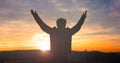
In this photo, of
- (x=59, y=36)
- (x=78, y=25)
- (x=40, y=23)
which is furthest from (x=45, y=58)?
(x=78, y=25)

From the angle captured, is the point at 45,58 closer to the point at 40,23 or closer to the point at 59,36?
the point at 59,36

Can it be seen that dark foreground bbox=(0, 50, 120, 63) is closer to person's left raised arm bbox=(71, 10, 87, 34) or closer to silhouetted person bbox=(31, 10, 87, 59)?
silhouetted person bbox=(31, 10, 87, 59)

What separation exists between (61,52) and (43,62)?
7.78 ft

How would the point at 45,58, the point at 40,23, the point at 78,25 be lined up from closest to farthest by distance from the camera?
the point at 45,58 < the point at 40,23 < the point at 78,25

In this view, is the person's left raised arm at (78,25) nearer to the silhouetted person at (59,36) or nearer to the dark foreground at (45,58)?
the silhouetted person at (59,36)

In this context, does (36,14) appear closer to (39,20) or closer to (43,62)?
(39,20)

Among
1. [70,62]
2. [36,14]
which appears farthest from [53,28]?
[70,62]

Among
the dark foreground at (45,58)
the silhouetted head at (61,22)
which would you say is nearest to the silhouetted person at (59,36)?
the silhouetted head at (61,22)

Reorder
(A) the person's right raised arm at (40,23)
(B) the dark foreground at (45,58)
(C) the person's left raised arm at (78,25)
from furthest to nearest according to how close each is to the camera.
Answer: (C) the person's left raised arm at (78,25) < (A) the person's right raised arm at (40,23) < (B) the dark foreground at (45,58)

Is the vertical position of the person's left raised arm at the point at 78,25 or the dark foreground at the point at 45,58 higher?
the person's left raised arm at the point at 78,25

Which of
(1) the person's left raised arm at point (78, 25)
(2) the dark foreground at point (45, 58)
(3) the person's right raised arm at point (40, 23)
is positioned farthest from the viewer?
(1) the person's left raised arm at point (78, 25)

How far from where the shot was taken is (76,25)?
13836mm

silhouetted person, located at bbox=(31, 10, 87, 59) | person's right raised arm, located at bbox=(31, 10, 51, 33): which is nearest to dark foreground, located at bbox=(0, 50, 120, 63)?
silhouetted person, located at bbox=(31, 10, 87, 59)

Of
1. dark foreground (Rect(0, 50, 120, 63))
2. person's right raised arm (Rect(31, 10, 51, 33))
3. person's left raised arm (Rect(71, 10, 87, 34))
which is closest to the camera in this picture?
dark foreground (Rect(0, 50, 120, 63))
